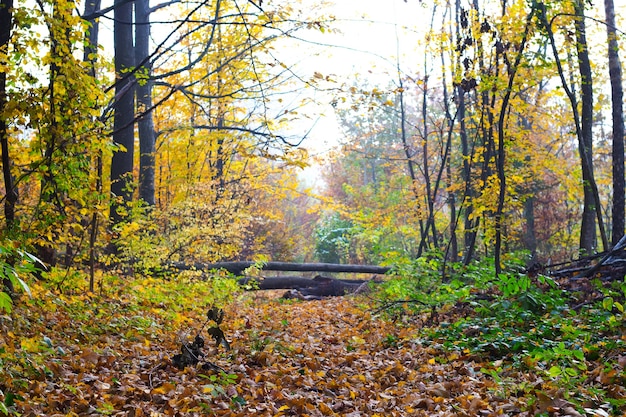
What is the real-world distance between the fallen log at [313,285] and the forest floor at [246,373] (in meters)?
7.02

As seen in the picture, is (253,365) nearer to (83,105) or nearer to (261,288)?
(83,105)

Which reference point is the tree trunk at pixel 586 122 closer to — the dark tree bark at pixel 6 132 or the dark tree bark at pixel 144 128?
the dark tree bark at pixel 144 128

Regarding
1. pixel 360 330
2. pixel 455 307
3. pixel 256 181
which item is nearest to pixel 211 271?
pixel 256 181

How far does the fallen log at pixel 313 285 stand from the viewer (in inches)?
571

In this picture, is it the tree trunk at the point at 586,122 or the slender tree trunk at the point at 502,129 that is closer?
the slender tree trunk at the point at 502,129

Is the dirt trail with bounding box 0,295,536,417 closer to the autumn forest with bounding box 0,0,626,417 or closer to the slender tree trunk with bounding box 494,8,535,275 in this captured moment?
the autumn forest with bounding box 0,0,626,417

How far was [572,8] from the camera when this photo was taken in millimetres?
8812

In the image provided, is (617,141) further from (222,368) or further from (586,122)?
(222,368)

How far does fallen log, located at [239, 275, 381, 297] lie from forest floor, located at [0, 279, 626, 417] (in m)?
7.02

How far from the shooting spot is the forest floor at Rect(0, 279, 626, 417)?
3.64 meters

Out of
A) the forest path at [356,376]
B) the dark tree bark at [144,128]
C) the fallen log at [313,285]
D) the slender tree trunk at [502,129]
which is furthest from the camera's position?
the fallen log at [313,285]

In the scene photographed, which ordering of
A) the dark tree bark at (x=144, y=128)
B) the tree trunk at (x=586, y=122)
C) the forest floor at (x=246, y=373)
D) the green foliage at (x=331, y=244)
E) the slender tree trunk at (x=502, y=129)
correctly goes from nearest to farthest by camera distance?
the forest floor at (x=246, y=373) → the slender tree trunk at (x=502, y=129) → the tree trunk at (x=586, y=122) → the dark tree bark at (x=144, y=128) → the green foliage at (x=331, y=244)

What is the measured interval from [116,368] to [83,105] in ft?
8.65

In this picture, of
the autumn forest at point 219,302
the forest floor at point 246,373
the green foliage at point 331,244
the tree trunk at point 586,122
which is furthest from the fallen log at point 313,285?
the green foliage at point 331,244
